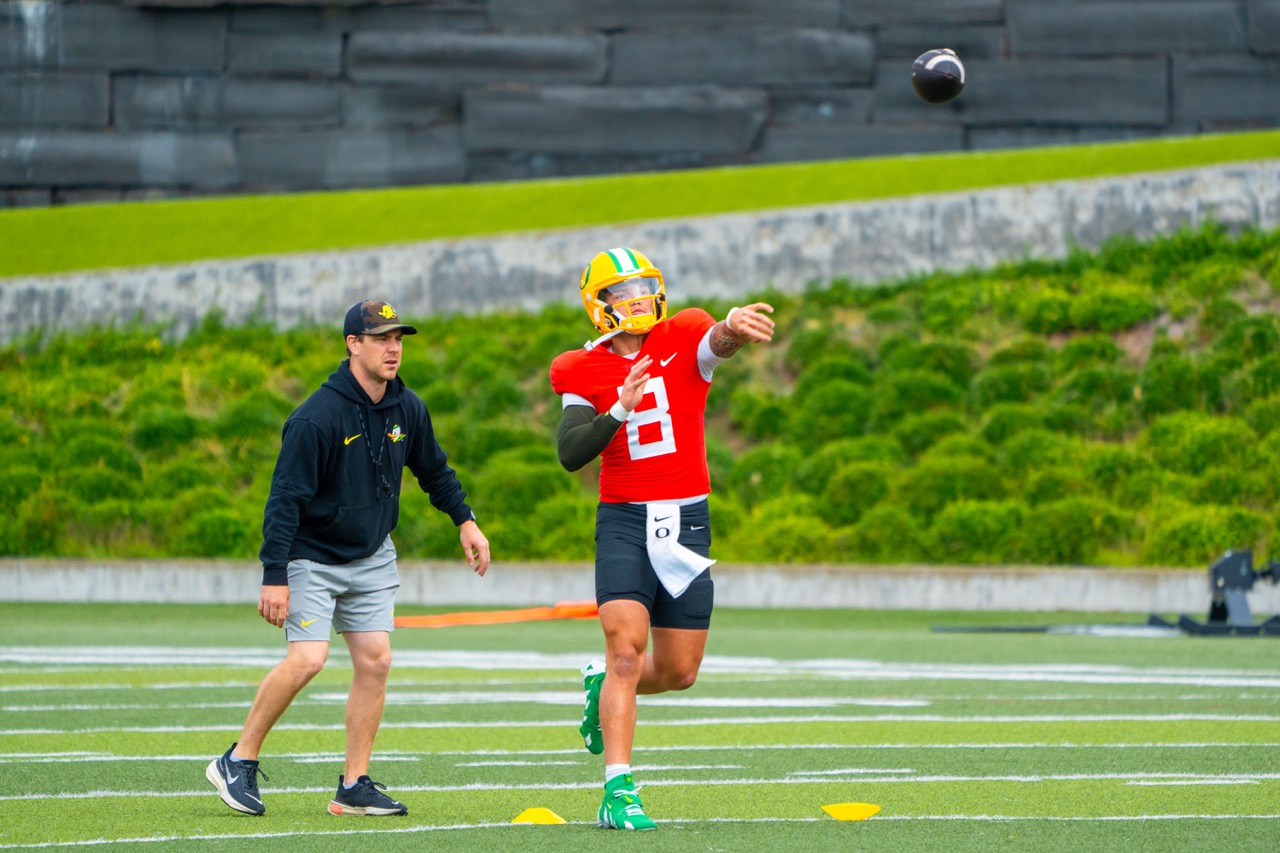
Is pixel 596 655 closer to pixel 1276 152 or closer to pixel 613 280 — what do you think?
pixel 613 280

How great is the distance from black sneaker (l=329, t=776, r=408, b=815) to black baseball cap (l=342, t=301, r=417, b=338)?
177 cm

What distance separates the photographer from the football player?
22.9ft

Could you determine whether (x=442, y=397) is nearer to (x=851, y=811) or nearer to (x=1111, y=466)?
(x=1111, y=466)

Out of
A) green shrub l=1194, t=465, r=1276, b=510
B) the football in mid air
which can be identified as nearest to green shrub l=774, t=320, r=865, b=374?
green shrub l=1194, t=465, r=1276, b=510

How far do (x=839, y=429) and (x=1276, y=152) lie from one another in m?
8.97

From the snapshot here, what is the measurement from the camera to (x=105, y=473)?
22.0 m

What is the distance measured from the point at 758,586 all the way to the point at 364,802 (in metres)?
12.1

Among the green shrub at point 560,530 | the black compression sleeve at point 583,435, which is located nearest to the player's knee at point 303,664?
the black compression sleeve at point 583,435

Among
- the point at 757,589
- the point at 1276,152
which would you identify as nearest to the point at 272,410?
the point at 757,589

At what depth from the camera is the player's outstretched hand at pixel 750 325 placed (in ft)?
22.5

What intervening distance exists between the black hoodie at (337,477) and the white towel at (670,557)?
1042mm

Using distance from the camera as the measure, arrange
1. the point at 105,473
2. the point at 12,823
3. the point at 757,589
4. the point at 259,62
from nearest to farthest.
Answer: the point at 12,823 → the point at 757,589 → the point at 105,473 → the point at 259,62

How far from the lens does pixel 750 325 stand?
6910 mm

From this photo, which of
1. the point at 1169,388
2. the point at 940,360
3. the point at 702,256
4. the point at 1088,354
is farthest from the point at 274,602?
the point at 702,256
